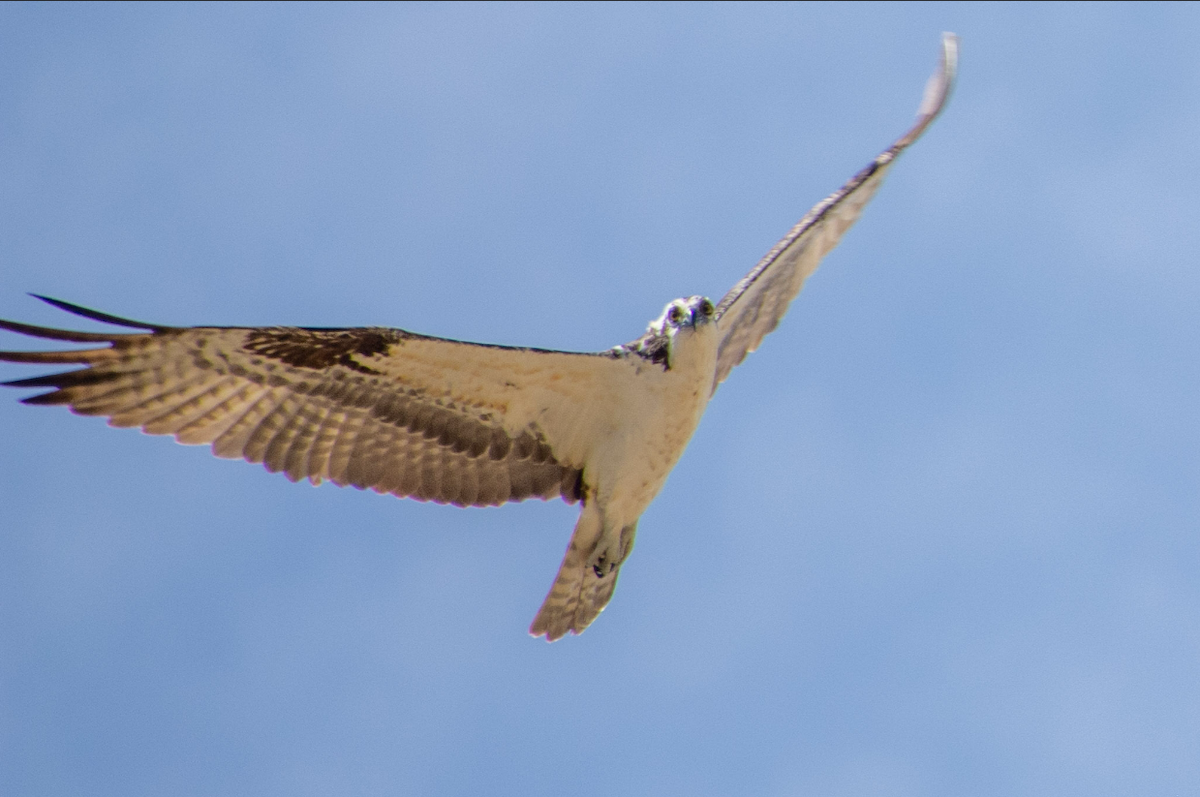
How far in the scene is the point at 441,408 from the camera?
9266 millimetres

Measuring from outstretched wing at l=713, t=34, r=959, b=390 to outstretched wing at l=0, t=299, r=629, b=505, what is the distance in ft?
5.45

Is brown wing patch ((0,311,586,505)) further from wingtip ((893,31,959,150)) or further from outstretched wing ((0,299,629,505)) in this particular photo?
wingtip ((893,31,959,150))

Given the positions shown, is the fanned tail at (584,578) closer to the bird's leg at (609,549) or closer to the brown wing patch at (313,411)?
the bird's leg at (609,549)

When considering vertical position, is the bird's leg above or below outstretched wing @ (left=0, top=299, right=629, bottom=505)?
below

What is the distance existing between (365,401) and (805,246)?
3.58 m

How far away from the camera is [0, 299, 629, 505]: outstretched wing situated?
870cm

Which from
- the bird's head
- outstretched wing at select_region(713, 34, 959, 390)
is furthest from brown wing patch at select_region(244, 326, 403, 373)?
outstretched wing at select_region(713, 34, 959, 390)

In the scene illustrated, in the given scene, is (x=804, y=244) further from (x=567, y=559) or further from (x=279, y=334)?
(x=279, y=334)

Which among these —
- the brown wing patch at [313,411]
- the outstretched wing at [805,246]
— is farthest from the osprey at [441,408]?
the outstretched wing at [805,246]

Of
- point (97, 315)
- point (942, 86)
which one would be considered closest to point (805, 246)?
point (942, 86)

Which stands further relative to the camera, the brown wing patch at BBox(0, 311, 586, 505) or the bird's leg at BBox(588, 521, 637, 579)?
the bird's leg at BBox(588, 521, 637, 579)

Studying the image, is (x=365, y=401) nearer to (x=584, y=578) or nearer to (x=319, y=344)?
(x=319, y=344)

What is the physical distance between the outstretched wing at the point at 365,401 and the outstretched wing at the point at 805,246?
166 centimetres

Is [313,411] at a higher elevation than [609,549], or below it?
higher
